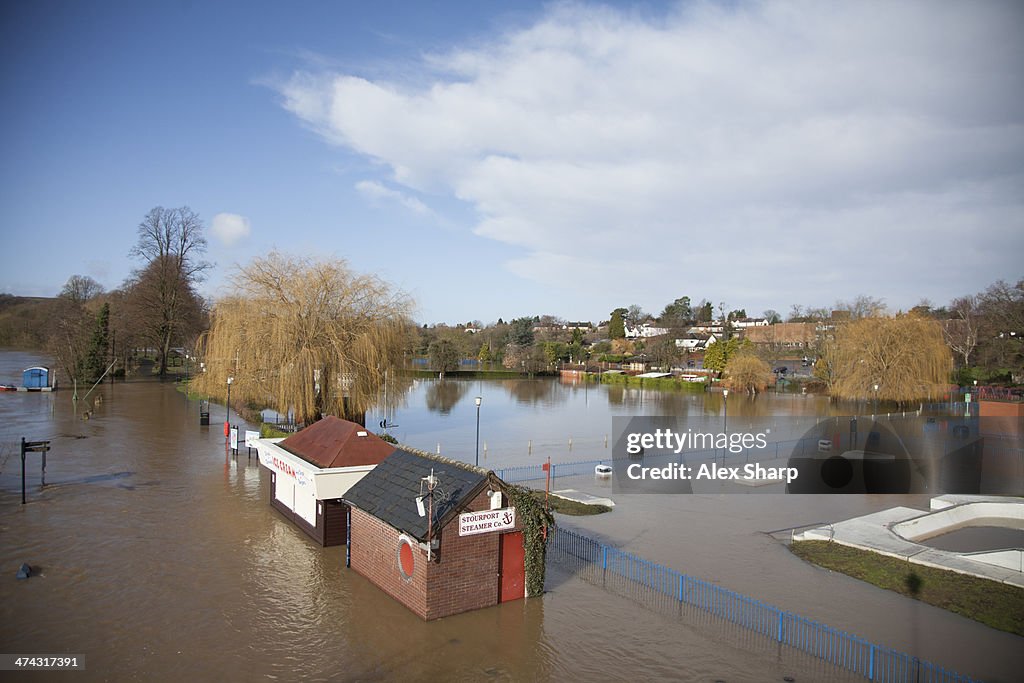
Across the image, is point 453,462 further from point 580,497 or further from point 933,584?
point 933,584

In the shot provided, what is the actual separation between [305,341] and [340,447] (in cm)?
1257

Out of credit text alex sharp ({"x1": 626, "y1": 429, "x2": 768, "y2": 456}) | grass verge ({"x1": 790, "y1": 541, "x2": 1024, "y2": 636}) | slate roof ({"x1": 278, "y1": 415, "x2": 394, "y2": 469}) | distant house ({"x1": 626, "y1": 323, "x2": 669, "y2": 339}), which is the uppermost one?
distant house ({"x1": 626, "y1": 323, "x2": 669, "y2": 339})

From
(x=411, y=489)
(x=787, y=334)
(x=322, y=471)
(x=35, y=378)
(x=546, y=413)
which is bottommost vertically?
(x=546, y=413)

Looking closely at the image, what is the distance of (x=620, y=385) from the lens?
8312cm

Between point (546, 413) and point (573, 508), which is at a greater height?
point (546, 413)

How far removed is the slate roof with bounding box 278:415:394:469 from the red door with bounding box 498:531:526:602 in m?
4.94

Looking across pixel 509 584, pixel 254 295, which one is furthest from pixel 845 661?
pixel 254 295

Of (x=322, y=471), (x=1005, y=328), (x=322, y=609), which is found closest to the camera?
(x=322, y=609)

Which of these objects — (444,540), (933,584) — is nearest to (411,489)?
(444,540)

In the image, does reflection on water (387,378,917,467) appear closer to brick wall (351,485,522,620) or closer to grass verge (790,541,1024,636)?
grass verge (790,541,1024,636)

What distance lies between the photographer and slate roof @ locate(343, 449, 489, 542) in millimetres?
11625

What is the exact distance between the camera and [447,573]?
1179 centimetres

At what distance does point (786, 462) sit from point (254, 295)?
26.9m

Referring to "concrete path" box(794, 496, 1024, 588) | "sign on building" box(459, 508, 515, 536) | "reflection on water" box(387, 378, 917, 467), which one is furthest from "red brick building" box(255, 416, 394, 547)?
"concrete path" box(794, 496, 1024, 588)
